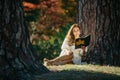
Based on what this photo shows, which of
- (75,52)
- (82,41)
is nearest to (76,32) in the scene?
(82,41)

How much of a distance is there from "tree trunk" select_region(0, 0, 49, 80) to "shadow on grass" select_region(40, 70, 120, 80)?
290mm

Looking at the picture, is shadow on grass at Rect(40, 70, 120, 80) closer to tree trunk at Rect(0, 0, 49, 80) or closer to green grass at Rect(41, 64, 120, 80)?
green grass at Rect(41, 64, 120, 80)

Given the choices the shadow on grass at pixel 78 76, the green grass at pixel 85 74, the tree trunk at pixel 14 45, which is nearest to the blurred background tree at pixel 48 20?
the green grass at pixel 85 74

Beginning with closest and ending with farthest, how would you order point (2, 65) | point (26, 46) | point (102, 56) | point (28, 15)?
point (2, 65) < point (26, 46) < point (102, 56) < point (28, 15)

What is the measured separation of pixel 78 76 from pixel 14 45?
122 cm

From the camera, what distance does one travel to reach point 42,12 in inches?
858

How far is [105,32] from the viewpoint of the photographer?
11.6 meters

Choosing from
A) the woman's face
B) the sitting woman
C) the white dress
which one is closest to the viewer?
the sitting woman

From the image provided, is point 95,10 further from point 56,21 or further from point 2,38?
point 56,21

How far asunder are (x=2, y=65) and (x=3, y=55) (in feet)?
0.58

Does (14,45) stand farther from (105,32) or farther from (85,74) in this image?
(105,32)

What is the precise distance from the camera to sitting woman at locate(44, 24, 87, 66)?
1171cm

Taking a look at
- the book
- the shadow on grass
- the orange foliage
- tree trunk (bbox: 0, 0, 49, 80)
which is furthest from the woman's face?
the orange foliage

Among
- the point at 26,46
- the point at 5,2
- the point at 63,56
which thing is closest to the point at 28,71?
the point at 26,46
